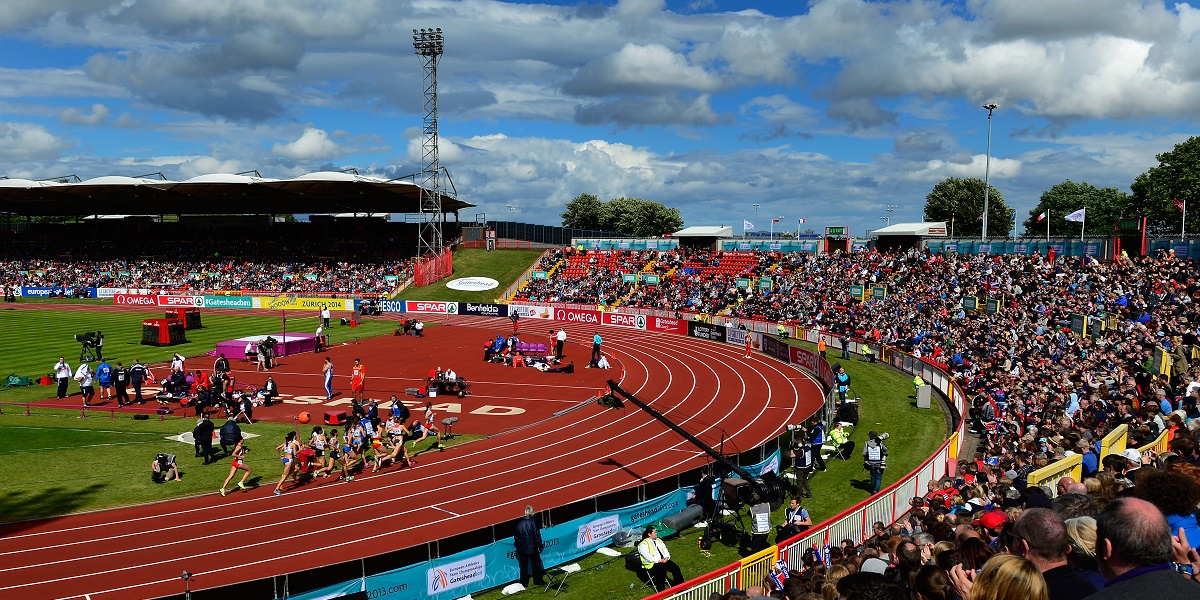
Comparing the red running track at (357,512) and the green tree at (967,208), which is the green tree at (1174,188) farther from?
the red running track at (357,512)

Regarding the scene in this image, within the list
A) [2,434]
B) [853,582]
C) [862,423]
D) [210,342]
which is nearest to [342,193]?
[210,342]

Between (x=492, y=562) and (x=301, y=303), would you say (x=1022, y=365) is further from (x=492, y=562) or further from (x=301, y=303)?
(x=301, y=303)

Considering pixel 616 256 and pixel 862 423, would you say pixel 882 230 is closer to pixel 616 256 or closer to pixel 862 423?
pixel 616 256

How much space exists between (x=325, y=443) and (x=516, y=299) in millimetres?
48949

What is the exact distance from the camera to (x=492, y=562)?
13117mm

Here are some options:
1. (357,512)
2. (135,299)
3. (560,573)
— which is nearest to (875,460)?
(560,573)

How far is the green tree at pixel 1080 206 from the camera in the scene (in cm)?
9306

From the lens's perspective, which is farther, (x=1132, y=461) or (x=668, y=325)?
(x=668, y=325)

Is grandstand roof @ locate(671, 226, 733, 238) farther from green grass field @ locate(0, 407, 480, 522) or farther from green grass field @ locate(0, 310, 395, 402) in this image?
green grass field @ locate(0, 407, 480, 522)

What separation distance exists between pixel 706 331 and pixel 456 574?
37142 millimetres

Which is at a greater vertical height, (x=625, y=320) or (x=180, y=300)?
(x=180, y=300)

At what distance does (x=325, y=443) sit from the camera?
780 inches

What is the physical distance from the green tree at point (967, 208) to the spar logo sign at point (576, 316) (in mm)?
62000

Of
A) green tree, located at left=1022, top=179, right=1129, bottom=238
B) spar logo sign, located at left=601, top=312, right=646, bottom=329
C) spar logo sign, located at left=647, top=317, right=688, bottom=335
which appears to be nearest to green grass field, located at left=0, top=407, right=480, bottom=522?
spar logo sign, located at left=647, top=317, right=688, bottom=335
